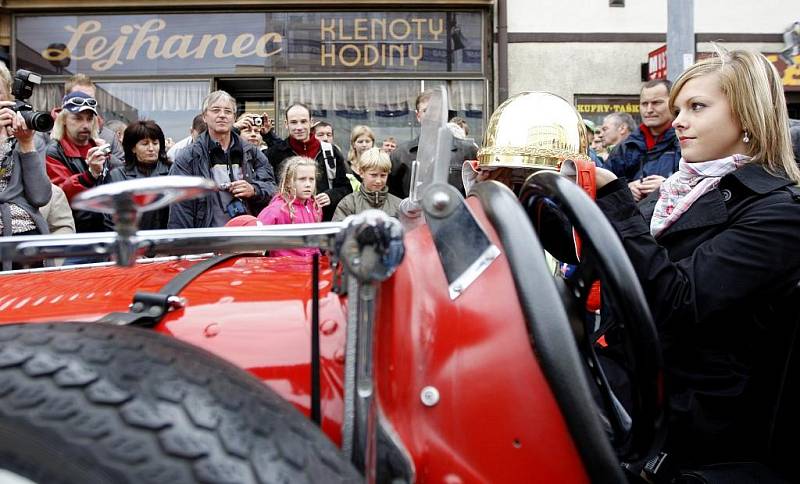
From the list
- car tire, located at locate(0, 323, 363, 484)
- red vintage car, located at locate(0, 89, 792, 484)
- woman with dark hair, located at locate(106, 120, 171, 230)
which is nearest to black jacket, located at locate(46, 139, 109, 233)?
woman with dark hair, located at locate(106, 120, 171, 230)

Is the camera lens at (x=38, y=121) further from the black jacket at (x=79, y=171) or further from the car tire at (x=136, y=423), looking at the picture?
the car tire at (x=136, y=423)

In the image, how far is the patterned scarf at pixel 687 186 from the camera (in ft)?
6.00

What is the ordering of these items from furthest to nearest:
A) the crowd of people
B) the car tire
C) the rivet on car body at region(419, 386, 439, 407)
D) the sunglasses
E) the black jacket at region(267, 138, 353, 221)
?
1. the black jacket at region(267, 138, 353, 221)
2. the sunglasses
3. the crowd of people
4. the rivet on car body at region(419, 386, 439, 407)
5. the car tire

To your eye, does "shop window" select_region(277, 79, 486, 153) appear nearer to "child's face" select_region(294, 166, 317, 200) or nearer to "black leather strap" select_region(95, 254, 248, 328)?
"child's face" select_region(294, 166, 317, 200)

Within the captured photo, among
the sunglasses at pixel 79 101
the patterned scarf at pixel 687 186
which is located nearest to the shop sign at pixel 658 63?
the sunglasses at pixel 79 101

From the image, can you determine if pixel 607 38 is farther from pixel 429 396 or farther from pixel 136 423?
pixel 136 423

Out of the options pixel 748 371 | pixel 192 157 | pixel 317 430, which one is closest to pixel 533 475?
pixel 317 430

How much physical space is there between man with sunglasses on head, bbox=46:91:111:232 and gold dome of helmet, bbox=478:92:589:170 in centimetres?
272

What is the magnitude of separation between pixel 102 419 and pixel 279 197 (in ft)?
9.44

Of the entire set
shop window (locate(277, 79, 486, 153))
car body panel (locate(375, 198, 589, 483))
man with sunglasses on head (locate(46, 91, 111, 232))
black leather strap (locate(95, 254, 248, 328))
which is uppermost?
shop window (locate(277, 79, 486, 153))

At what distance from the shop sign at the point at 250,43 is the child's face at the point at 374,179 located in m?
5.23

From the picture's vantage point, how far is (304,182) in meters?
3.98

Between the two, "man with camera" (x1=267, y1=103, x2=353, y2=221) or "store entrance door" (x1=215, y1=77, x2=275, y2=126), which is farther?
"store entrance door" (x1=215, y1=77, x2=275, y2=126)

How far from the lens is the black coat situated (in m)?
1.61
